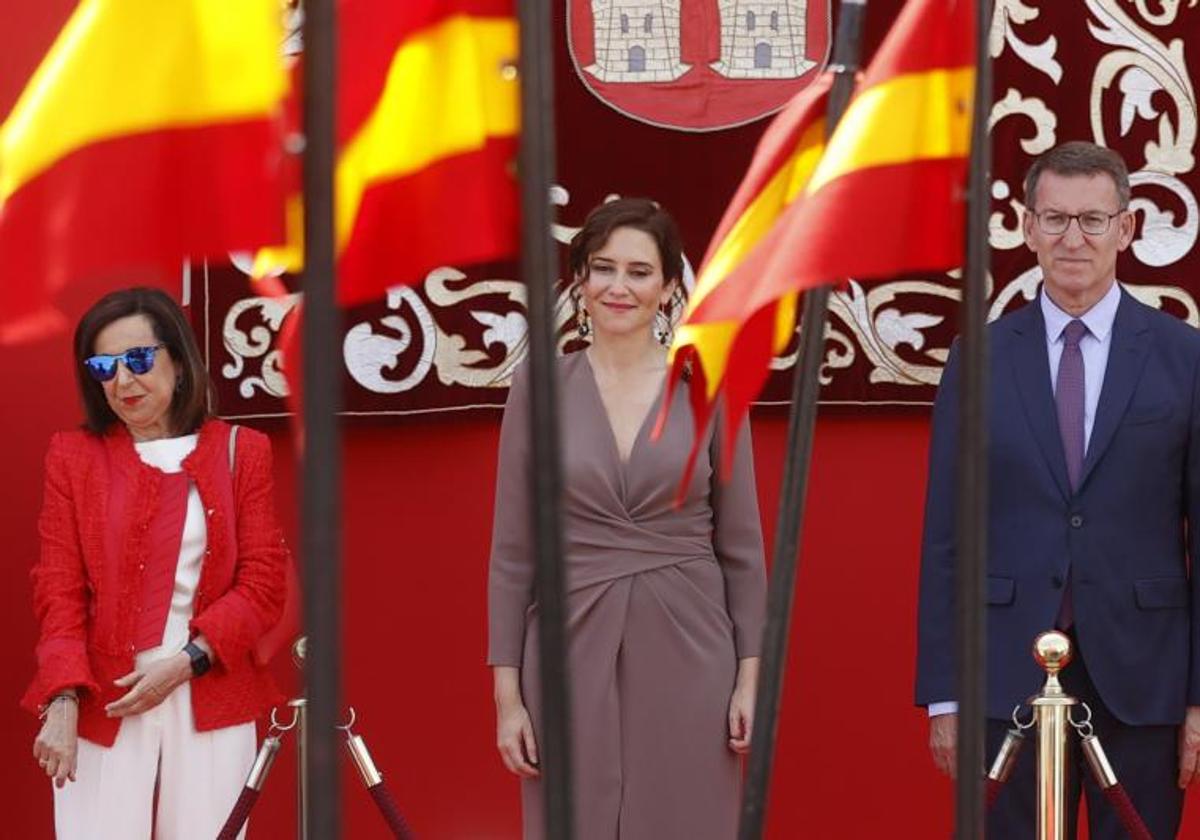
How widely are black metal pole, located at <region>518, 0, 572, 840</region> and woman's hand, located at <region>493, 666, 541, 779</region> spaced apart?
149 cm


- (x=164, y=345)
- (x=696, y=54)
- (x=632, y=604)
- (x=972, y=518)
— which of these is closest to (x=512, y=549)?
(x=632, y=604)

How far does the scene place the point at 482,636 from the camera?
521 centimetres

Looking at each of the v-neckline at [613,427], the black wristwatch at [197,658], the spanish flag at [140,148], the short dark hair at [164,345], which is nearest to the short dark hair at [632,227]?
the v-neckline at [613,427]

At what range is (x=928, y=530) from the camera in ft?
14.1

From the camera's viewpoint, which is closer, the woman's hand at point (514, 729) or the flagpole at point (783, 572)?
the flagpole at point (783, 572)

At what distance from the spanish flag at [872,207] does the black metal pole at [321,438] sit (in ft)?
1.88

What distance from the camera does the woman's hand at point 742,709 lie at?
13.3 ft

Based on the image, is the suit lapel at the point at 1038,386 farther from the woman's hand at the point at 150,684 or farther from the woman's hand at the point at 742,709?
the woman's hand at the point at 150,684

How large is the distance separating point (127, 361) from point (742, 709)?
46.4 inches

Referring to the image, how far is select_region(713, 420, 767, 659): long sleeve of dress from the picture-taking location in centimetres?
409

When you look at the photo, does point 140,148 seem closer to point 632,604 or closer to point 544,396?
point 544,396

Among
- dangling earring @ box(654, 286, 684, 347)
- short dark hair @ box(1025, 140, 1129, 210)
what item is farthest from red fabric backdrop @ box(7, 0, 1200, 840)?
short dark hair @ box(1025, 140, 1129, 210)

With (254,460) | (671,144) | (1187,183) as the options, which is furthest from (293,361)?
(1187,183)

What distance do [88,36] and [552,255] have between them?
540 millimetres
